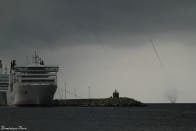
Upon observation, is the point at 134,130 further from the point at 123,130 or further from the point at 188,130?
the point at 188,130

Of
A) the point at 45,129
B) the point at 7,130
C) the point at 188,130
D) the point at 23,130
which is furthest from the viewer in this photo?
the point at 188,130

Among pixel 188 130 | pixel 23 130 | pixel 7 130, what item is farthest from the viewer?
pixel 188 130

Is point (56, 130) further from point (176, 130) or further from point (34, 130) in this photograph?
point (176, 130)

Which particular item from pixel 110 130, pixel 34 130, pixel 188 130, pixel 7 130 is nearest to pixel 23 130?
pixel 34 130

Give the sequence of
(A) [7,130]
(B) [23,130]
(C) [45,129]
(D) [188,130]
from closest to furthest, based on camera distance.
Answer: (A) [7,130] < (B) [23,130] < (C) [45,129] < (D) [188,130]

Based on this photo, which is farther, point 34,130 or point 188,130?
point 188,130

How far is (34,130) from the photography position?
104875mm

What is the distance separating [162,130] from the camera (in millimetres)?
112750

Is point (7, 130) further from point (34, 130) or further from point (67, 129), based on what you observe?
point (67, 129)

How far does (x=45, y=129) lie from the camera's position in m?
108

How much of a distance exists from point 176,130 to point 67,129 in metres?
23.4

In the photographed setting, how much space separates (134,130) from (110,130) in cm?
569

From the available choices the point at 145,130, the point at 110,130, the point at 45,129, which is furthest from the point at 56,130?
the point at 145,130

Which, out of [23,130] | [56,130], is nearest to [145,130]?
[56,130]
